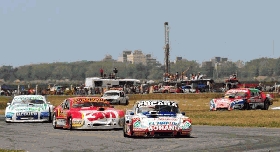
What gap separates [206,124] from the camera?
34.1 m

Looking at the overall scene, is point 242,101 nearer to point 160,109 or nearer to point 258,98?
point 258,98

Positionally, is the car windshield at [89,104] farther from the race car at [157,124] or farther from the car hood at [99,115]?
the race car at [157,124]

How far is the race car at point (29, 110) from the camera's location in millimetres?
35250

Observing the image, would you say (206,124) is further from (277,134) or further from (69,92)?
(69,92)

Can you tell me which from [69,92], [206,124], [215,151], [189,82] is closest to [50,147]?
[215,151]

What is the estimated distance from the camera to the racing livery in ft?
153

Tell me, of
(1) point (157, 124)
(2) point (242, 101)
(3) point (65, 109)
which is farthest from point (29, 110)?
(2) point (242, 101)

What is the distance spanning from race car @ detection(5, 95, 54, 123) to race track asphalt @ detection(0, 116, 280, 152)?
733 centimetres

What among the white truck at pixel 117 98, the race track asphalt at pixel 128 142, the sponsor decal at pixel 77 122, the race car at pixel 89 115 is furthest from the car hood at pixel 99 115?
the white truck at pixel 117 98

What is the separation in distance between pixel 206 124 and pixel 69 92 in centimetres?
5793

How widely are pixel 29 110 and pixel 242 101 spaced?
15.5m

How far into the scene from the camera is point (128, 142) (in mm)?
22250

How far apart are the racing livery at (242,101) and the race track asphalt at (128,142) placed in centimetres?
1993

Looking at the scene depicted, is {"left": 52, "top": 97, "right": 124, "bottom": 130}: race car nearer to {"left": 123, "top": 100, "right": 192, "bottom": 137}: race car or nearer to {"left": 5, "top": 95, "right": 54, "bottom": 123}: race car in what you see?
{"left": 123, "top": 100, "right": 192, "bottom": 137}: race car
